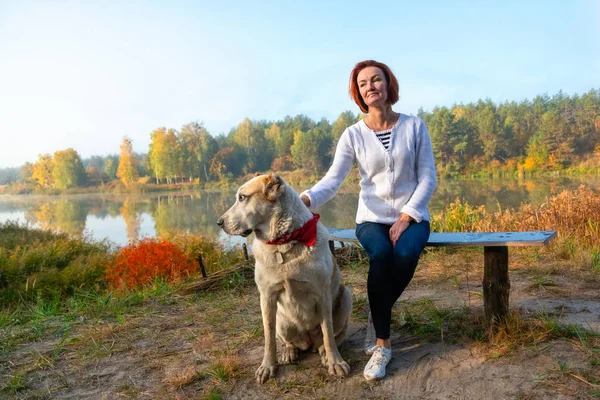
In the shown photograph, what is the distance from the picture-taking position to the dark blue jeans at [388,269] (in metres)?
2.79

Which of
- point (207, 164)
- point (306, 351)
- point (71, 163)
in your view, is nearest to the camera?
point (306, 351)

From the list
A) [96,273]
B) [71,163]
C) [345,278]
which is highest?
[71,163]

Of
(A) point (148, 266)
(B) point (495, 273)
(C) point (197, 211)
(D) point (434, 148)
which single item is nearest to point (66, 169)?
(C) point (197, 211)

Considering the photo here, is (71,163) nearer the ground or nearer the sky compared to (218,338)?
nearer the sky

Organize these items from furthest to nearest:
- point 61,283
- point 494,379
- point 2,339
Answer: point 61,283
point 2,339
point 494,379

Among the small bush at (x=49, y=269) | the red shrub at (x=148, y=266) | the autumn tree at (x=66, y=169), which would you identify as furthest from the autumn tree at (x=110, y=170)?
the red shrub at (x=148, y=266)

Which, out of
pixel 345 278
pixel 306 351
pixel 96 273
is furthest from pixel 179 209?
pixel 306 351

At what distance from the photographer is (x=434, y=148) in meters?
42.2

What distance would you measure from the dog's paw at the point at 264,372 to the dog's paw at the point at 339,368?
0.40m

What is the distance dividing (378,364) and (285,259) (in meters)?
0.95

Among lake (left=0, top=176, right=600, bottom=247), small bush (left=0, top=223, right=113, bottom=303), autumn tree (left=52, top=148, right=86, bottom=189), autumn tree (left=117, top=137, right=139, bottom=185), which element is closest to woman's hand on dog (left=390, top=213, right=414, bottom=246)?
small bush (left=0, top=223, right=113, bottom=303)

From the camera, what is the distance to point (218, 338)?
139 inches

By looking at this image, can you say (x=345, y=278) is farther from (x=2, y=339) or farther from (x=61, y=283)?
(x=61, y=283)

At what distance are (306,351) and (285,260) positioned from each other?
96 centimetres
